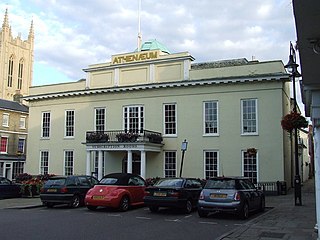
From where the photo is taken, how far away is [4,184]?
22906mm

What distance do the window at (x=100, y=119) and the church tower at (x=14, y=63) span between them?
67833 mm

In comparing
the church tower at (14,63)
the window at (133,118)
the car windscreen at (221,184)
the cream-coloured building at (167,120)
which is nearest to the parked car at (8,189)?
the cream-coloured building at (167,120)

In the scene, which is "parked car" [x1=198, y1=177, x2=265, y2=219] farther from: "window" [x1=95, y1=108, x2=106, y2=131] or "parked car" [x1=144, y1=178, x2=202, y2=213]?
"window" [x1=95, y1=108, x2=106, y2=131]

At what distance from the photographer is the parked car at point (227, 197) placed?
45.2 ft

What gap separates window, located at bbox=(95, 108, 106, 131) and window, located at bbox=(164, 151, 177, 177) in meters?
6.26

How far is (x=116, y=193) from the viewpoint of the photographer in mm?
16203

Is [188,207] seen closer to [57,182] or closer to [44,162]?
[57,182]

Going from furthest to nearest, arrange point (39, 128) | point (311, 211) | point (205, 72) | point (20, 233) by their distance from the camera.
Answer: point (39, 128) → point (205, 72) → point (311, 211) → point (20, 233)

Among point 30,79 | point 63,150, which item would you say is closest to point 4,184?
point 63,150

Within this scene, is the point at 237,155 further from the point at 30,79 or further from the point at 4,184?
the point at 30,79

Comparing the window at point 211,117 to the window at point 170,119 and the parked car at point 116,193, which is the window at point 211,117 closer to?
the window at point 170,119

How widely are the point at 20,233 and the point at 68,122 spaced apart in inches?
940

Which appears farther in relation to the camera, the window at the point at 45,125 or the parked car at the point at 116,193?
the window at the point at 45,125

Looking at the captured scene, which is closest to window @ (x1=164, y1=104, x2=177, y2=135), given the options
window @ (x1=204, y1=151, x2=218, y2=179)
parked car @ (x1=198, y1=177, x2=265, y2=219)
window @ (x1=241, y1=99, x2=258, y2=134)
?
window @ (x1=204, y1=151, x2=218, y2=179)
